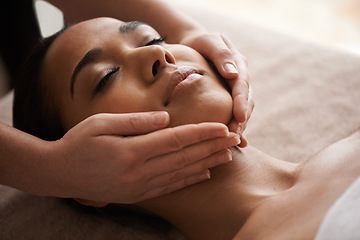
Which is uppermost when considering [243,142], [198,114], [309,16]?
[198,114]

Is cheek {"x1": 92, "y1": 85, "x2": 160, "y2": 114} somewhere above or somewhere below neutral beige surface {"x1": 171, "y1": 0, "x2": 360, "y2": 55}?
above

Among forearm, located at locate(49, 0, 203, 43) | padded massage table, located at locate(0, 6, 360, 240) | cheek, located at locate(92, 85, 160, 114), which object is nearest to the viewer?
cheek, located at locate(92, 85, 160, 114)

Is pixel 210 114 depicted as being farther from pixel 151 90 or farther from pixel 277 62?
pixel 277 62

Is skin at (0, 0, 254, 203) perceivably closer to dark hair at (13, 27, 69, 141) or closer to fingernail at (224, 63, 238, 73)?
fingernail at (224, 63, 238, 73)

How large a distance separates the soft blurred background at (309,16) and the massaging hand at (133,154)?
2016mm

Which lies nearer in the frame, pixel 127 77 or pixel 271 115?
pixel 127 77

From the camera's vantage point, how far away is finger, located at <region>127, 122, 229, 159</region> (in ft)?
2.78

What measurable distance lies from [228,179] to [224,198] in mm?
54

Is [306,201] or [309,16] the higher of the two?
[306,201]

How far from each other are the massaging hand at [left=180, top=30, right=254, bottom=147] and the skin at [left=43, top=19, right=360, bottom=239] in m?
0.04

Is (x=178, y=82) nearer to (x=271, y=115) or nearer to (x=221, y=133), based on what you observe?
(x=221, y=133)

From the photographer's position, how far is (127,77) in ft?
3.23

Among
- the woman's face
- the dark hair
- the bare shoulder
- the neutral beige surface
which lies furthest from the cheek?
the neutral beige surface

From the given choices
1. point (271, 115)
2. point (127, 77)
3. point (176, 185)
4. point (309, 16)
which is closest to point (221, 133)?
point (176, 185)
